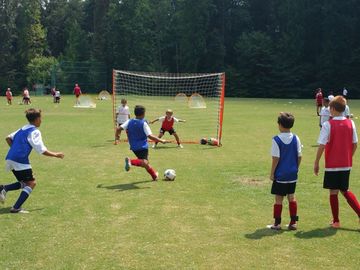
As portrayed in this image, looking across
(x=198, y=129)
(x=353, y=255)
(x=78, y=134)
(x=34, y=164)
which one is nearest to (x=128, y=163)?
(x=34, y=164)

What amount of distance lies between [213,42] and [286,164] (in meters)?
61.1

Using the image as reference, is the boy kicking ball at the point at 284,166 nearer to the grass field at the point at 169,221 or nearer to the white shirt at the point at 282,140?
the white shirt at the point at 282,140

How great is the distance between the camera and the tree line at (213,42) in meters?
59.8

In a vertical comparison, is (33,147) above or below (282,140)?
below

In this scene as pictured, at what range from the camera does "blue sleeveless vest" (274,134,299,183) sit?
21.7ft

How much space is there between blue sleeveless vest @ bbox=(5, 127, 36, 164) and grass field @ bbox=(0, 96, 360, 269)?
2.73ft

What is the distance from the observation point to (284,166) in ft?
21.7

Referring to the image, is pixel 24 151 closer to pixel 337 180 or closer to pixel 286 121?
pixel 286 121

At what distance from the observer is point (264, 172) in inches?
426

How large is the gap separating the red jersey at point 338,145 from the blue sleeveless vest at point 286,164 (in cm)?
52

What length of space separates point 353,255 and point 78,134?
14.1 metres

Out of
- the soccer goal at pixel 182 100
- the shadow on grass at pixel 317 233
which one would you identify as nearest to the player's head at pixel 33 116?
the shadow on grass at pixel 317 233

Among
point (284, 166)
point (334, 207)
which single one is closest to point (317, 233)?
point (334, 207)

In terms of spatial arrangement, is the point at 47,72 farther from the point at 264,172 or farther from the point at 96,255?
A: the point at 96,255
